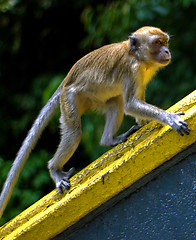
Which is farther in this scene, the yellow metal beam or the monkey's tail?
the monkey's tail

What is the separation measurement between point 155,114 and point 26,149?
1.68 m

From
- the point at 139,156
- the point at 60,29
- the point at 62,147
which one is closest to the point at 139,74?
the point at 62,147

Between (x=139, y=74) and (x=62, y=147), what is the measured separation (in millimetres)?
1186

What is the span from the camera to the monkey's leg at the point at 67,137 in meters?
4.64

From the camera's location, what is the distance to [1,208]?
165 inches

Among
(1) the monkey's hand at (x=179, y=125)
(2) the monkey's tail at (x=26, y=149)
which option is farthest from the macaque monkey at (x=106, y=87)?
(1) the monkey's hand at (x=179, y=125)

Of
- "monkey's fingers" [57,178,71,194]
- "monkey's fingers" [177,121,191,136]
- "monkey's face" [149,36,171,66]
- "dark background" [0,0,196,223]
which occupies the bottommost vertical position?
"monkey's fingers" [177,121,191,136]

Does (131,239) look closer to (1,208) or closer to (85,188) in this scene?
(85,188)

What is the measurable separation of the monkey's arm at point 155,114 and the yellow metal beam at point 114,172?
0.16 feet

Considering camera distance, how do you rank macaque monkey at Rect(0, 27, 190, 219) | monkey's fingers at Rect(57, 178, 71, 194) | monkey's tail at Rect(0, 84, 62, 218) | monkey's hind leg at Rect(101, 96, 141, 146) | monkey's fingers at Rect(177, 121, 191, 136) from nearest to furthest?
monkey's fingers at Rect(177, 121, 191, 136) → monkey's fingers at Rect(57, 178, 71, 194) → monkey's tail at Rect(0, 84, 62, 218) → macaque monkey at Rect(0, 27, 190, 219) → monkey's hind leg at Rect(101, 96, 141, 146)

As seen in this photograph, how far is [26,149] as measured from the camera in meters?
4.70

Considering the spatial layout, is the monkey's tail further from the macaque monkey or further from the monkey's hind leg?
the monkey's hind leg

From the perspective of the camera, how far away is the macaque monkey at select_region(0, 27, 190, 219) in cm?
446

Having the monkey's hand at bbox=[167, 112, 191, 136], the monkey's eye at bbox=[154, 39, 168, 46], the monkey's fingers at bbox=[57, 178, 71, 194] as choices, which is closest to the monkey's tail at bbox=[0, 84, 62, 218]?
the monkey's fingers at bbox=[57, 178, 71, 194]
